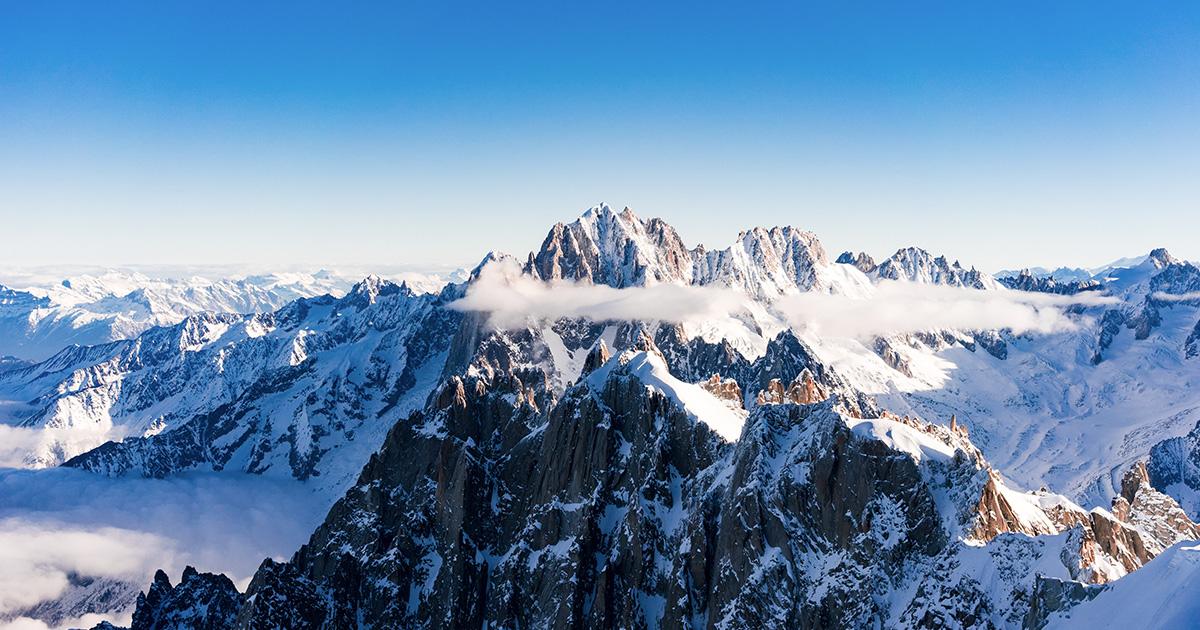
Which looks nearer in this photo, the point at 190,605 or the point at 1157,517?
the point at 1157,517

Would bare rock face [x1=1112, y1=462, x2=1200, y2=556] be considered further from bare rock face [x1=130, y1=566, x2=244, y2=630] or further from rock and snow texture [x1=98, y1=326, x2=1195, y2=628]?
bare rock face [x1=130, y1=566, x2=244, y2=630]

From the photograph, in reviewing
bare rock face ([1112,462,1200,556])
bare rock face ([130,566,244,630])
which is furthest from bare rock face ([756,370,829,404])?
bare rock face ([130,566,244,630])

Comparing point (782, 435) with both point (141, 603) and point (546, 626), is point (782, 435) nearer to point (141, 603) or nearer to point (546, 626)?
point (546, 626)

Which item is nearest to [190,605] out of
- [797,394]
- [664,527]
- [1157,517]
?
[664,527]

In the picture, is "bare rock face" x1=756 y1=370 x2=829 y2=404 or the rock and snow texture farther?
"bare rock face" x1=756 y1=370 x2=829 y2=404

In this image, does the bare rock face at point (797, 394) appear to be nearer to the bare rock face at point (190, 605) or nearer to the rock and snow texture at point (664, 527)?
the rock and snow texture at point (664, 527)

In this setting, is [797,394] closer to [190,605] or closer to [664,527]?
[664,527]

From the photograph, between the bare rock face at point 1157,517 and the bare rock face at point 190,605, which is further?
the bare rock face at point 190,605

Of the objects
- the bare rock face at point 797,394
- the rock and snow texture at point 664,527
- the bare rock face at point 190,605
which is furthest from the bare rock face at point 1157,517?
the bare rock face at point 190,605

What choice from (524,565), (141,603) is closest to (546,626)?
(524,565)

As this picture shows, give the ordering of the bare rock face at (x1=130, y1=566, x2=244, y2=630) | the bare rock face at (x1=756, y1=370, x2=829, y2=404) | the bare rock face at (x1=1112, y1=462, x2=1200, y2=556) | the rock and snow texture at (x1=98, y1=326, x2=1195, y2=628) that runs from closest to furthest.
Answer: the rock and snow texture at (x1=98, y1=326, x2=1195, y2=628)
the bare rock face at (x1=1112, y1=462, x2=1200, y2=556)
the bare rock face at (x1=130, y1=566, x2=244, y2=630)
the bare rock face at (x1=756, y1=370, x2=829, y2=404)

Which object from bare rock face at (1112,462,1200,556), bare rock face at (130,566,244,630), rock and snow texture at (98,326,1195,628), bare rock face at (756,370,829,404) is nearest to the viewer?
rock and snow texture at (98,326,1195,628)
